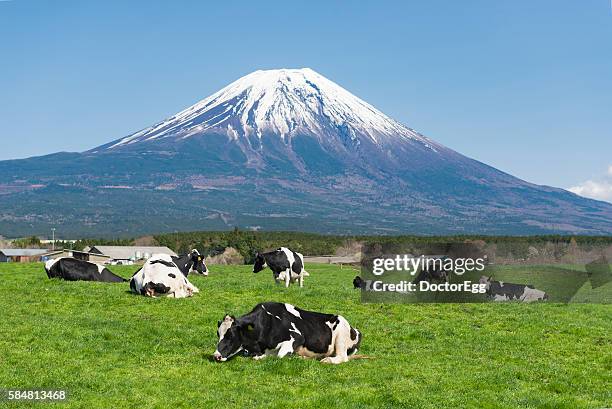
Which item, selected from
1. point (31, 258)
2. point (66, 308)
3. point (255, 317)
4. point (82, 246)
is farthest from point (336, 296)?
point (82, 246)

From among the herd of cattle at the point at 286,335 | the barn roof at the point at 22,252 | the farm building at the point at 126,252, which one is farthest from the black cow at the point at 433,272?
the barn roof at the point at 22,252

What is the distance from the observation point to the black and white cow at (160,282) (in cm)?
2192

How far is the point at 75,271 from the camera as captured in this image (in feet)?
88.2

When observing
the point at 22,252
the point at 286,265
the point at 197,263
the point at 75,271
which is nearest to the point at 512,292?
the point at 286,265

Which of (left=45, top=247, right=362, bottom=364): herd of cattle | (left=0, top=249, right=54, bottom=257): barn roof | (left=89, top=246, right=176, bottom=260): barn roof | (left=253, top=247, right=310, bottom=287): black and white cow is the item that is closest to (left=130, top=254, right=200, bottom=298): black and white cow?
(left=253, top=247, right=310, bottom=287): black and white cow

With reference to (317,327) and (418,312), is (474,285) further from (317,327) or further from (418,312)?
(317,327)

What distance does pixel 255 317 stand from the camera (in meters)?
13.8

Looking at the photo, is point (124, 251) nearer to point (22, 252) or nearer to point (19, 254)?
point (19, 254)

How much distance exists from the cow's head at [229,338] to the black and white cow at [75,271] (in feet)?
48.4

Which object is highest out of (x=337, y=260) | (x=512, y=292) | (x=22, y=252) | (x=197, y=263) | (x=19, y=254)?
(x=197, y=263)

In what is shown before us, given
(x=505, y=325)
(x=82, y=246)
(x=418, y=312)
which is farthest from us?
(x=82, y=246)

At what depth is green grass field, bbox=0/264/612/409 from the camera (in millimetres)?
10930

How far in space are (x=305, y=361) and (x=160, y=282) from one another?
9.75 meters

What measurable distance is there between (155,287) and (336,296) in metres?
5.70
